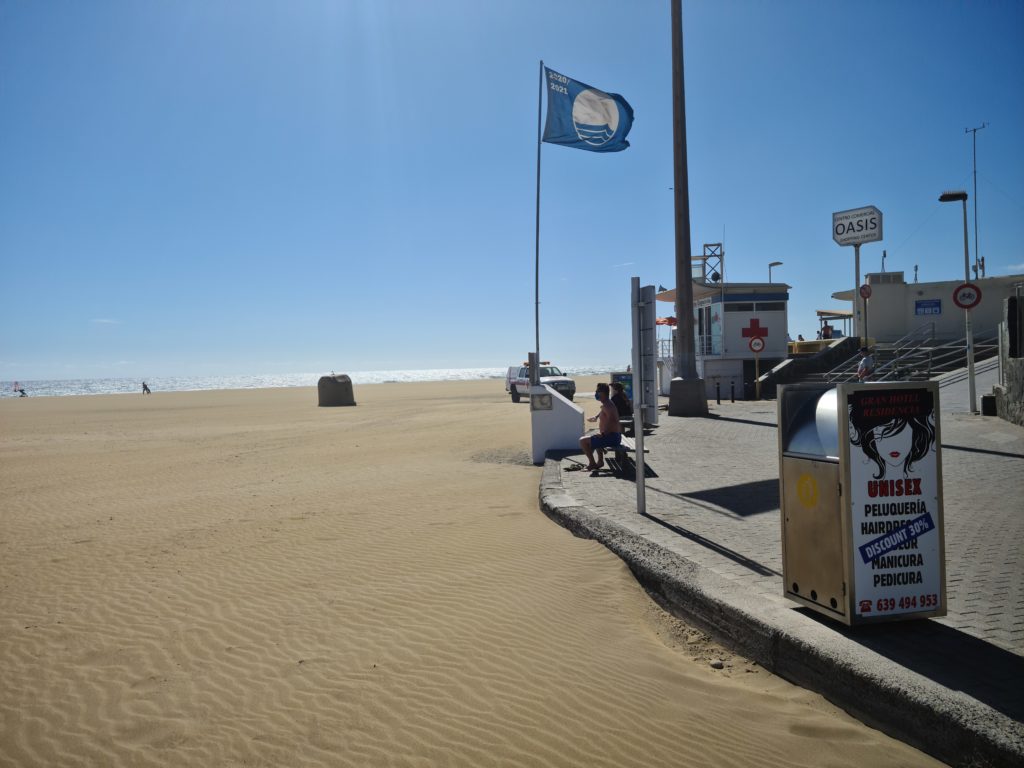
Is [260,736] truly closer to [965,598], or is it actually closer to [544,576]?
[544,576]

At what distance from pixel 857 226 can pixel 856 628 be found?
2478cm

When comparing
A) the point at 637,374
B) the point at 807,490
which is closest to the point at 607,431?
the point at 637,374

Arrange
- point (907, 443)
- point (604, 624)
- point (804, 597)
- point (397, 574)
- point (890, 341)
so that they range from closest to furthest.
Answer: point (907, 443) → point (804, 597) → point (604, 624) → point (397, 574) → point (890, 341)

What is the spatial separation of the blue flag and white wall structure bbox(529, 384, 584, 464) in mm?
11493

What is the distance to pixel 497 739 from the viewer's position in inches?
130

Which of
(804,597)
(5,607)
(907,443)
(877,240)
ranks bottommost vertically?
(5,607)

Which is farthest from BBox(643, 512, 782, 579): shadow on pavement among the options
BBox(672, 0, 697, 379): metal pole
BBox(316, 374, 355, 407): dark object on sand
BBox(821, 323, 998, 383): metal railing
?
BBox(316, 374, 355, 407): dark object on sand

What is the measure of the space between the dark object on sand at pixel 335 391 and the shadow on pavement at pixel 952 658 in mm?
37805

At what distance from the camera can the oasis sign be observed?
2412cm

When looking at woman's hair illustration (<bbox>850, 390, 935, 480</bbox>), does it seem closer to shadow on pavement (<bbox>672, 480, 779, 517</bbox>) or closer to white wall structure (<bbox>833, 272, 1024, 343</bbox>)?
shadow on pavement (<bbox>672, 480, 779, 517</bbox>)

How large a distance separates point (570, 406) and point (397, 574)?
26.5ft

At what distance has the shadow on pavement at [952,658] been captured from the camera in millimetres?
2977

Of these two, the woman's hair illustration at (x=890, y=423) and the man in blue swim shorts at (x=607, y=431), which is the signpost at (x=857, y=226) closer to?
the man in blue swim shorts at (x=607, y=431)

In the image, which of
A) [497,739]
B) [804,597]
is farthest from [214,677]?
[804,597]
